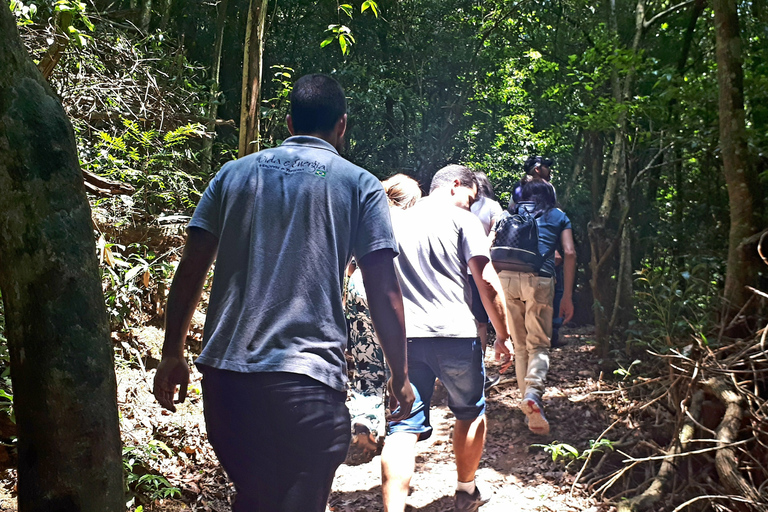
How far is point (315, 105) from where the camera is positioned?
8.19 feet

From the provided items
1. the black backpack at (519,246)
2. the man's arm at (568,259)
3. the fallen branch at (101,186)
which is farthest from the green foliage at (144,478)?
the man's arm at (568,259)

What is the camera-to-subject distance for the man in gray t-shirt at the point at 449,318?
12.0 feet

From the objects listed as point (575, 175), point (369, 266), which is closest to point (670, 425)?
point (369, 266)

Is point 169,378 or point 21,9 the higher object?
point 21,9

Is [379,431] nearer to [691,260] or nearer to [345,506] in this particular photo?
[345,506]

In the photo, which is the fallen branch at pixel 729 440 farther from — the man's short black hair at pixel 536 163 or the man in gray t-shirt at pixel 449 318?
the man's short black hair at pixel 536 163

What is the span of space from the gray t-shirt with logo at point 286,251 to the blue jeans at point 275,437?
0.06 meters

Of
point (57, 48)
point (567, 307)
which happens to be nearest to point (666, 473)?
point (567, 307)

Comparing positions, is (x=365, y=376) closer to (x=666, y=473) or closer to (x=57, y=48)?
(x=666, y=473)

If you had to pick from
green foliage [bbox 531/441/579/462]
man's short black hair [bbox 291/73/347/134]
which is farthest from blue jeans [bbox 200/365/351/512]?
green foliage [bbox 531/441/579/462]

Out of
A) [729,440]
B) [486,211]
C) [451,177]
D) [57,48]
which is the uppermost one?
[57,48]

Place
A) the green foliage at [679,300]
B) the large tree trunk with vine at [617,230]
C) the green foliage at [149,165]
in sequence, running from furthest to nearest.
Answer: the large tree trunk with vine at [617,230] < the green foliage at [149,165] < the green foliage at [679,300]

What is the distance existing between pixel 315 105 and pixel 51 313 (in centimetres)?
132

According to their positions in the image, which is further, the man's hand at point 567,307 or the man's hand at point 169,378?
the man's hand at point 567,307
